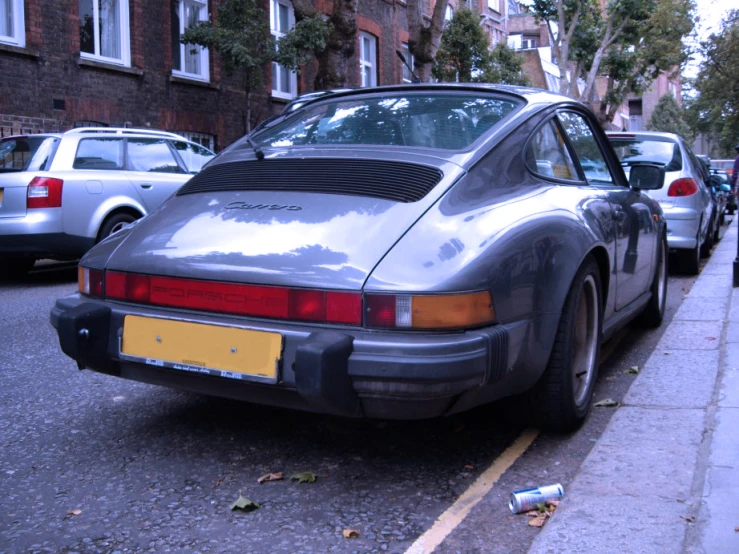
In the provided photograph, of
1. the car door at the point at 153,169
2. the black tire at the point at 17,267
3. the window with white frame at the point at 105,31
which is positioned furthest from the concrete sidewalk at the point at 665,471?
the window with white frame at the point at 105,31

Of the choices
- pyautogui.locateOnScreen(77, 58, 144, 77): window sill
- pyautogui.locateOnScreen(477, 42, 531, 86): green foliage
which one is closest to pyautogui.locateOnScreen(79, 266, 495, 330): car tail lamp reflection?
pyautogui.locateOnScreen(77, 58, 144, 77): window sill

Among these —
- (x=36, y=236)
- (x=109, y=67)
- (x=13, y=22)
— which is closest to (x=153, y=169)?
(x=36, y=236)

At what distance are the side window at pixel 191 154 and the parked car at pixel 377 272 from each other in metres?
7.00

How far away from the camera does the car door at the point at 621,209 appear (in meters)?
4.44

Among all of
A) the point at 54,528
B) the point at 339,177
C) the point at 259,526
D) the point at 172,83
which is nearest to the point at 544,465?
the point at 259,526

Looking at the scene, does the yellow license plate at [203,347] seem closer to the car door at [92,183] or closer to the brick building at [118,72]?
the car door at [92,183]

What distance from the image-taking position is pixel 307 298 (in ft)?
9.63

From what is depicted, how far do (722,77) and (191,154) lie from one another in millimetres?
22465

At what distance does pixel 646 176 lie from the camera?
5066mm

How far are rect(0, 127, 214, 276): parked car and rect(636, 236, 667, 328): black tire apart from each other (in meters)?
5.95

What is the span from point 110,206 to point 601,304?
22.4 ft

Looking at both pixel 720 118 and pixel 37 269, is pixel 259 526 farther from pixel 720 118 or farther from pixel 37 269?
pixel 720 118

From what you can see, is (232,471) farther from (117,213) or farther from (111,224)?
(117,213)

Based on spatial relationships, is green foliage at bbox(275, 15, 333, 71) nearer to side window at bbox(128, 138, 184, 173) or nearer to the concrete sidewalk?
side window at bbox(128, 138, 184, 173)
